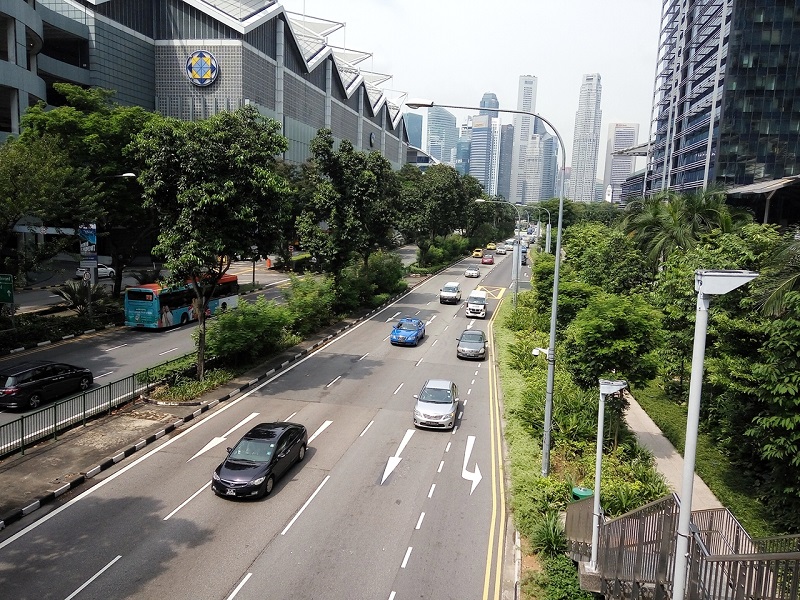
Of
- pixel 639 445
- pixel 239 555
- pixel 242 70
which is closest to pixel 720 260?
pixel 639 445

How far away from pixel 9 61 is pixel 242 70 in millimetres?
26852

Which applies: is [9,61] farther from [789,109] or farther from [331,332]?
[789,109]

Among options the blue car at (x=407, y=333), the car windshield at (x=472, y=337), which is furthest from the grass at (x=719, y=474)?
the blue car at (x=407, y=333)

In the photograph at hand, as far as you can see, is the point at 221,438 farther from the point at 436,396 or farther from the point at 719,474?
the point at 719,474

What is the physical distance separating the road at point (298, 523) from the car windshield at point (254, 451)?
3.34 ft

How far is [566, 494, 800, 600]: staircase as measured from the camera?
7.03 m

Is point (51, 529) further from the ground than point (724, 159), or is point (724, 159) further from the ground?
point (724, 159)

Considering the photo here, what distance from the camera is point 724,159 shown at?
243ft

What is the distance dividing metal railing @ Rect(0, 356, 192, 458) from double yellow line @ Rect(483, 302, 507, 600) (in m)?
13.0

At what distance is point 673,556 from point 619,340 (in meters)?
8.89

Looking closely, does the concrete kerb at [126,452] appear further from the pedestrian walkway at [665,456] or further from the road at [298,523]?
the pedestrian walkway at [665,456]

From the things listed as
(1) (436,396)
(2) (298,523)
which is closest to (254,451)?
(2) (298,523)

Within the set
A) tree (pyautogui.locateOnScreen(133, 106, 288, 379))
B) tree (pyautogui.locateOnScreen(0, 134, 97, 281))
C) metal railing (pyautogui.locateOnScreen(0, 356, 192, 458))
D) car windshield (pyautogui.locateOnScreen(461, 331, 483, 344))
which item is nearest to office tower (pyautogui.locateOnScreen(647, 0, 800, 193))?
car windshield (pyautogui.locateOnScreen(461, 331, 483, 344))

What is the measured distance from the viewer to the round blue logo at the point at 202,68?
66.1 metres
